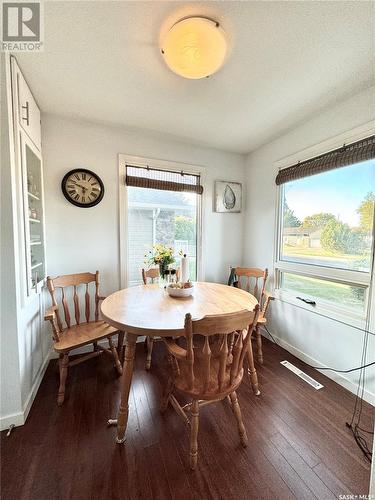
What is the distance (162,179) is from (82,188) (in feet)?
3.10

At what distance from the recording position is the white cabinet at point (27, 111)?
1461 mm

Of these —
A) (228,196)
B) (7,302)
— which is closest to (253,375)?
(7,302)

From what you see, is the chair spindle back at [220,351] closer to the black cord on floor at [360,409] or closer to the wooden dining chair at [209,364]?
the wooden dining chair at [209,364]

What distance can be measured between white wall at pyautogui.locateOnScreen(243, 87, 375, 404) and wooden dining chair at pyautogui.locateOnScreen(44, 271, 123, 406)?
190 cm

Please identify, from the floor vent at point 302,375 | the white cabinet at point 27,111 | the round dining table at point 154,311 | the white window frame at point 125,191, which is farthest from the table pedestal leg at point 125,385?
the white cabinet at point 27,111

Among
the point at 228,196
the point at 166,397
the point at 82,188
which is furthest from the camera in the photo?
the point at 228,196

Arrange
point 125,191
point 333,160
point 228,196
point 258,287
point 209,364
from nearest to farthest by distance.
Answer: point 209,364
point 333,160
point 125,191
point 258,287
point 228,196

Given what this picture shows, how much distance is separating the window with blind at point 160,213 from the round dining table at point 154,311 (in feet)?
2.12

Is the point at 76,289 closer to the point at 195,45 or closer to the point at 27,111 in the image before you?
the point at 27,111

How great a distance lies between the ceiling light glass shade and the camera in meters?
1.11

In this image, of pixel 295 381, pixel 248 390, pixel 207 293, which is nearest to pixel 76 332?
pixel 207 293

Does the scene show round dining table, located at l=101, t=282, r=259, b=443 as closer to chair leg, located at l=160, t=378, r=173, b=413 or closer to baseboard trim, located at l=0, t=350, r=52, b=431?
chair leg, located at l=160, t=378, r=173, b=413

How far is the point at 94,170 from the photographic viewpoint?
2268 millimetres

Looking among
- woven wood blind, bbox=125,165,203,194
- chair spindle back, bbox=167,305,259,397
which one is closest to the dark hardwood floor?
chair spindle back, bbox=167,305,259,397
